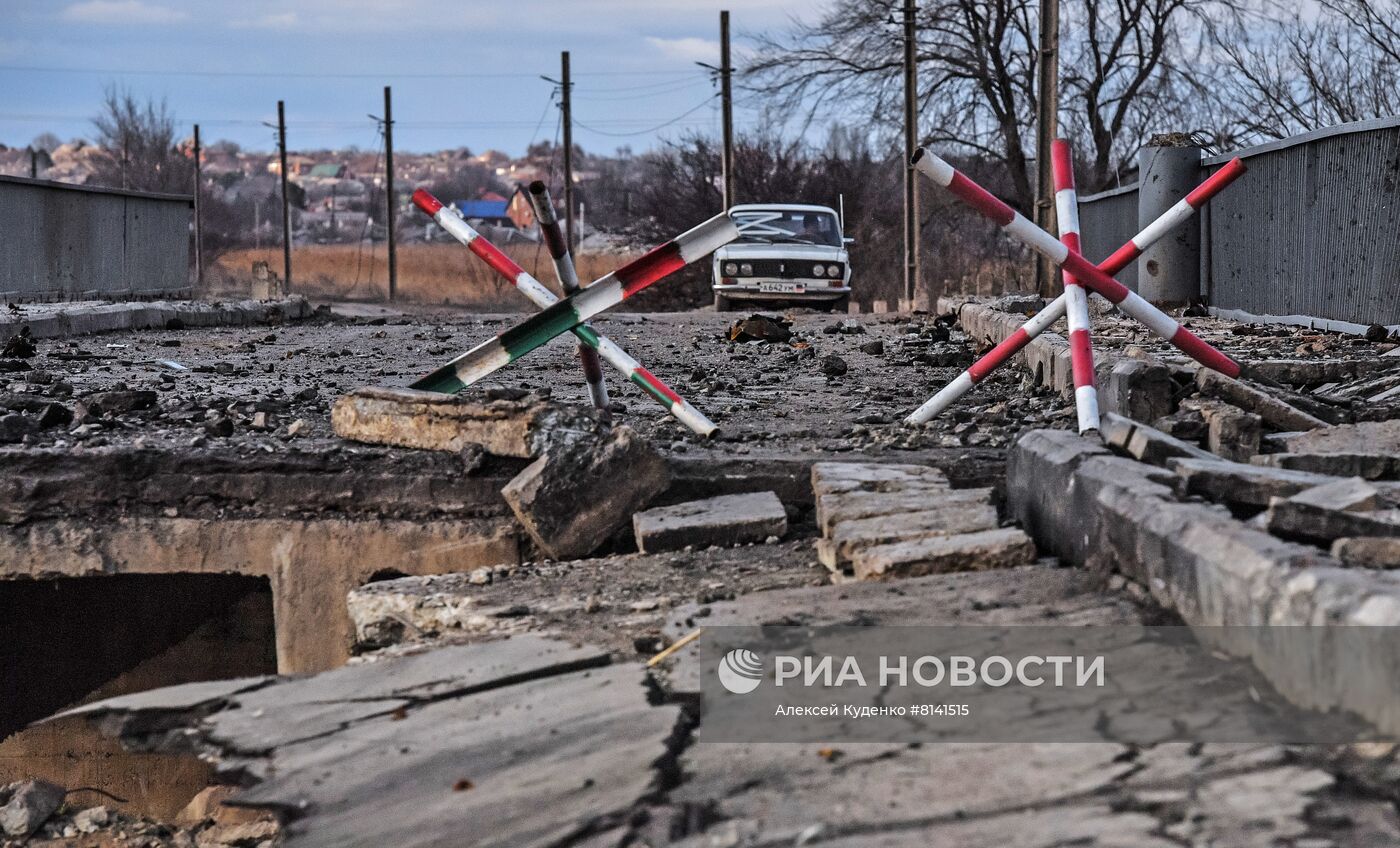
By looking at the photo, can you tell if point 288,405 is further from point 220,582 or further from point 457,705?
point 457,705

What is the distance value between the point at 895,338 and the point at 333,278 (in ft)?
130

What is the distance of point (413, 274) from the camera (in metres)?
48.2

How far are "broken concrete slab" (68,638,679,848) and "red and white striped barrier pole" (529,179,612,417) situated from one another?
218cm

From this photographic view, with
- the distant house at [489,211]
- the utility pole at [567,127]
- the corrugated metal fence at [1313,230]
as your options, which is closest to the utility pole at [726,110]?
the utility pole at [567,127]

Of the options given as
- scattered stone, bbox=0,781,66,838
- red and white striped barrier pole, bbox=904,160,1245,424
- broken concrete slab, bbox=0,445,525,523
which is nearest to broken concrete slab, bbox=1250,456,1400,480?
red and white striped barrier pole, bbox=904,160,1245,424

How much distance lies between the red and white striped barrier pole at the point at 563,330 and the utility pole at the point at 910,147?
18.7 m

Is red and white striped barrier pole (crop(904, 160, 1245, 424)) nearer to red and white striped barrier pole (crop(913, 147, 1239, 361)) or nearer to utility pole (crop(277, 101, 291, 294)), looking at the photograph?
red and white striped barrier pole (crop(913, 147, 1239, 361))

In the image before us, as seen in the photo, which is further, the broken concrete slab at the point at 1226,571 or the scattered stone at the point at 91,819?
the scattered stone at the point at 91,819

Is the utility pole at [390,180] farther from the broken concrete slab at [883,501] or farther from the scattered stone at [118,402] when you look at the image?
the broken concrete slab at [883,501]

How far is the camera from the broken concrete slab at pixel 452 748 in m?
2.49

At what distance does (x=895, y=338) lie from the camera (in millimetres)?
12266

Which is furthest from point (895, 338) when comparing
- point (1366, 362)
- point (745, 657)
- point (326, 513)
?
point (745, 657)

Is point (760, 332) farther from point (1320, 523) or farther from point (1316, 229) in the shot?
point (1320, 523)

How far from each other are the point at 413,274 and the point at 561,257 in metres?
43.7
